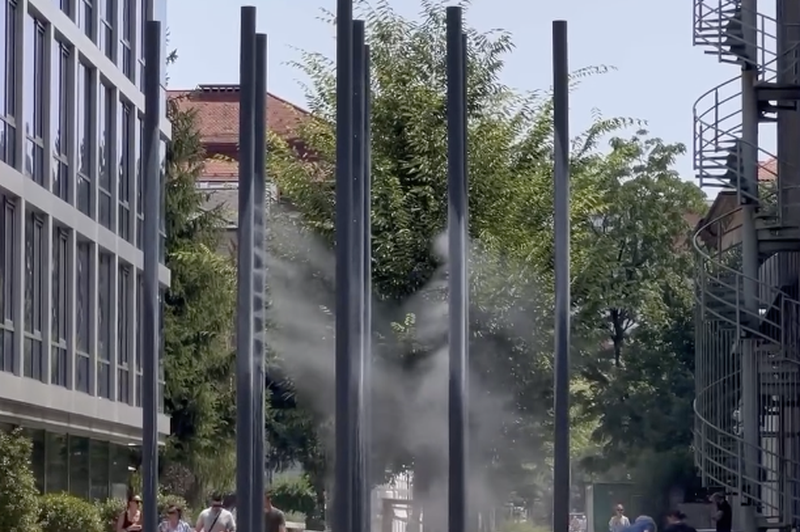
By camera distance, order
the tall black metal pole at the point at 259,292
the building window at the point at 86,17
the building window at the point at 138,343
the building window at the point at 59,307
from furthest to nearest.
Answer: the building window at the point at 138,343
the building window at the point at 86,17
the building window at the point at 59,307
the tall black metal pole at the point at 259,292

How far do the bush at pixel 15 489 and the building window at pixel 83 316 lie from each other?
8.26 metres

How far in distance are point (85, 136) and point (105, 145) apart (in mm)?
1693

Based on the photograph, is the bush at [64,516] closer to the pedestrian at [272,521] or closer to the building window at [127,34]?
the pedestrian at [272,521]

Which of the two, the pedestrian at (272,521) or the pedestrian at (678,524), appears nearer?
the pedestrian at (272,521)

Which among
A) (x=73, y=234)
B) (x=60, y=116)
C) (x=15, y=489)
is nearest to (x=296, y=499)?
(x=73, y=234)

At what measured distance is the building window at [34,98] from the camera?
30.7 meters

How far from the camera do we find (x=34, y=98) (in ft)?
104

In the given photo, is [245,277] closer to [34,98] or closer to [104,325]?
[34,98]

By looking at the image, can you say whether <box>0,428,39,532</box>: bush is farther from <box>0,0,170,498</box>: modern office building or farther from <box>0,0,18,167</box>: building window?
<box>0,0,18,167</box>: building window

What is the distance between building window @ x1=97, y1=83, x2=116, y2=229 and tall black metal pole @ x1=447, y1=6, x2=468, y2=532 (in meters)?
17.2

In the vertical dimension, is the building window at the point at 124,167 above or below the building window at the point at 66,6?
below

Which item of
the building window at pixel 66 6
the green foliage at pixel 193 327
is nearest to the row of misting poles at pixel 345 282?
the building window at pixel 66 6

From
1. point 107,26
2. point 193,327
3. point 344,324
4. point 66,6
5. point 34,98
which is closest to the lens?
point 344,324

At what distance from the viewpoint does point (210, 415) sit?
169 feet
